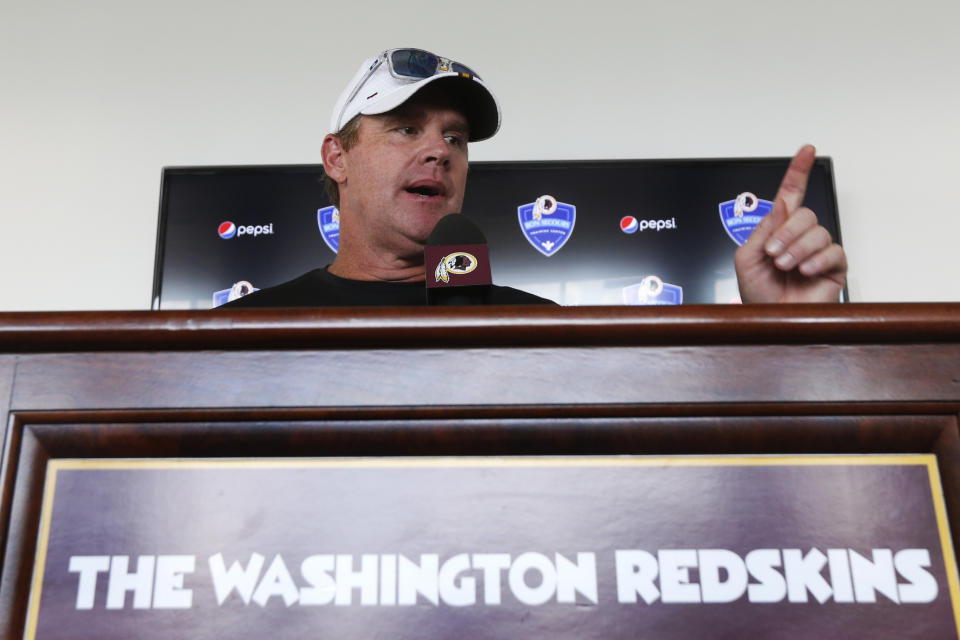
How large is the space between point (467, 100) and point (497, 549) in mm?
1104

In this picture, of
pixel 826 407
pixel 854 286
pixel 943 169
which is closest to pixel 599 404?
pixel 826 407

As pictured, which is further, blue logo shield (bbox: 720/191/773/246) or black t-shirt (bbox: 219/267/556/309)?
blue logo shield (bbox: 720/191/773/246)

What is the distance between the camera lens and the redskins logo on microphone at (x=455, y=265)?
32.3 inches

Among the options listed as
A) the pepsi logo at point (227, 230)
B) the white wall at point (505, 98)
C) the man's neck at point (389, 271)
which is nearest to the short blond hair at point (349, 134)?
the man's neck at point (389, 271)

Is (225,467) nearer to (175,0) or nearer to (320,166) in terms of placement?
(320,166)

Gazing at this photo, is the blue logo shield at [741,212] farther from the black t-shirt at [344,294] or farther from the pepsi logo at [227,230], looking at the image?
the pepsi logo at [227,230]

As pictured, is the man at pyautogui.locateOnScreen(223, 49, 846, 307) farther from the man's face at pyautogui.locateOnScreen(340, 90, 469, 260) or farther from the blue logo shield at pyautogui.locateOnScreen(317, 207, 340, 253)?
the blue logo shield at pyautogui.locateOnScreen(317, 207, 340, 253)

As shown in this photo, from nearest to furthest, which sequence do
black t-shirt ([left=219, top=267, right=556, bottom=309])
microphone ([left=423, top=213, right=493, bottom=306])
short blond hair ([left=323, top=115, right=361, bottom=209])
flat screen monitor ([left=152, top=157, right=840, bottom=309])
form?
microphone ([left=423, top=213, right=493, bottom=306]) → black t-shirt ([left=219, top=267, right=556, bottom=309]) → short blond hair ([left=323, top=115, right=361, bottom=209]) → flat screen monitor ([left=152, top=157, right=840, bottom=309])

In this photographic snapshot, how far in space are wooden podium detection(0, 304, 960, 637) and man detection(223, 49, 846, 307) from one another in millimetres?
780

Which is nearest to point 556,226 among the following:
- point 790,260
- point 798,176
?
point 798,176

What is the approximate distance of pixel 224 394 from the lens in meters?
0.58

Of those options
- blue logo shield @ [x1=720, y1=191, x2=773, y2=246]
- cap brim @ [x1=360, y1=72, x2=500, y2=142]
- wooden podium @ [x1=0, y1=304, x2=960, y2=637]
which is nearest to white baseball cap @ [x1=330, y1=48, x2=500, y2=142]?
cap brim @ [x1=360, y1=72, x2=500, y2=142]

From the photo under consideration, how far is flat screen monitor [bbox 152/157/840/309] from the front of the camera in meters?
2.09

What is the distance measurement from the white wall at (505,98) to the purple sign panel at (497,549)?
1744 millimetres
